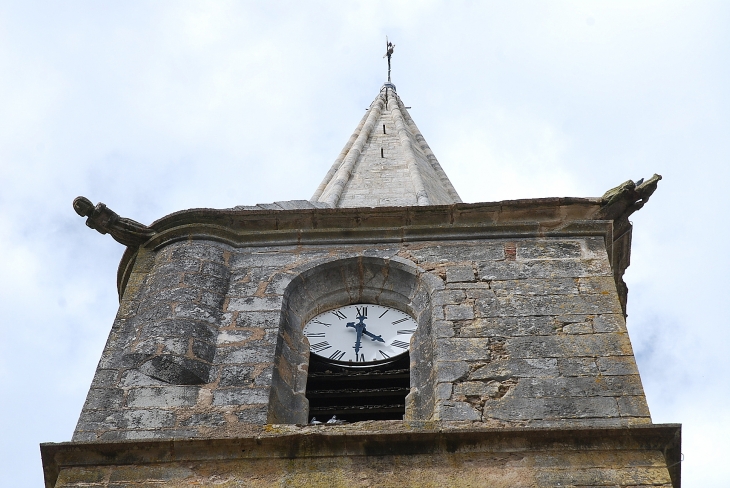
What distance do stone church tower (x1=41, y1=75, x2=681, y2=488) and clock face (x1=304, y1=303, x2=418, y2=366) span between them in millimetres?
19

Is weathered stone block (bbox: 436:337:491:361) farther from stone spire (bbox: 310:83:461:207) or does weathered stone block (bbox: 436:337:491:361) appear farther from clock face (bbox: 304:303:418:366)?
stone spire (bbox: 310:83:461:207)

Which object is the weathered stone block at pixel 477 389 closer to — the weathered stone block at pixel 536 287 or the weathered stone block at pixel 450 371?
the weathered stone block at pixel 450 371

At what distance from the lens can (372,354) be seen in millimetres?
9734

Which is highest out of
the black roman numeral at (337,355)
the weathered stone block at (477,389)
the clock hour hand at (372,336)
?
the clock hour hand at (372,336)

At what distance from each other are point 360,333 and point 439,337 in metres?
1.05

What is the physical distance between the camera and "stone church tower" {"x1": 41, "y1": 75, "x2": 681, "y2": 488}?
25.5 feet

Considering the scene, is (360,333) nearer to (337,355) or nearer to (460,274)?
(337,355)

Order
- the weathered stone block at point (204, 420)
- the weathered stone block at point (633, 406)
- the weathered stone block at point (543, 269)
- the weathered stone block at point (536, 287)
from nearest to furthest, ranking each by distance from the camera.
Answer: the weathered stone block at point (633, 406)
the weathered stone block at point (204, 420)
the weathered stone block at point (536, 287)
the weathered stone block at point (543, 269)

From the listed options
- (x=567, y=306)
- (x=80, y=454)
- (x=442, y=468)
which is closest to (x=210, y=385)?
(x=80, y=454)

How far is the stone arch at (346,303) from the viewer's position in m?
8.91

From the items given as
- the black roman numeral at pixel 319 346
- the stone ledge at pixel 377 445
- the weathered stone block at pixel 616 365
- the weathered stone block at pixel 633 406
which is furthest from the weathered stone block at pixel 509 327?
the stone ledge at pixel 377 445

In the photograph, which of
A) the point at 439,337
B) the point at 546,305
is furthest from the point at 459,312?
the point at 546,305

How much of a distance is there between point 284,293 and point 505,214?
2.02 metres

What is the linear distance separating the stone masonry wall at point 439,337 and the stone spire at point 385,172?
2.49m
